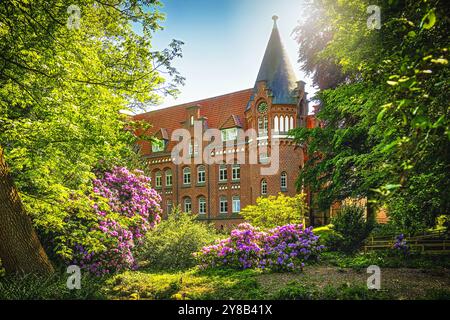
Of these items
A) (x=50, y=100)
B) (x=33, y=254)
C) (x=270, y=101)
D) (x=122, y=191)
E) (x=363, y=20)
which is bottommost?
(x=33, y=254)

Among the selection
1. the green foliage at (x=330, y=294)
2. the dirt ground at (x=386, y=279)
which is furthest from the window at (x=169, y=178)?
the green foliage at (x=330, y=294)

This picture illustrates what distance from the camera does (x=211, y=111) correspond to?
3547cm

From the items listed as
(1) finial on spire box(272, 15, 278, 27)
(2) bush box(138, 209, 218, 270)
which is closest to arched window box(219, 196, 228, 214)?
(1) finial on spire box(272, 15, 278, 27)

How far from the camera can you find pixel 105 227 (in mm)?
10727

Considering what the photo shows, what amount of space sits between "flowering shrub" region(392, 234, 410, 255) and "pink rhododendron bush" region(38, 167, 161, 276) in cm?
897

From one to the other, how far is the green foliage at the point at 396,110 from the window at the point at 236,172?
48.6 feet

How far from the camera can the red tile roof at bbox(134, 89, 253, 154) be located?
1326 inches

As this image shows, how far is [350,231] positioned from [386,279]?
219 inches

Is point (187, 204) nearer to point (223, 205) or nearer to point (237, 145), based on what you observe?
point (223, 205)

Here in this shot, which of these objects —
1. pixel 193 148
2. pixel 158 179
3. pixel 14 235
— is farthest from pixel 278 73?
pixel 14 235

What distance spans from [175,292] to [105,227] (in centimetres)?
287

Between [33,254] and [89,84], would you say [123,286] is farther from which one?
[89,84]

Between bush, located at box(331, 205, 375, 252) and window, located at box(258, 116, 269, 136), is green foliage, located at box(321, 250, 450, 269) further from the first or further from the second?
window, located at box(258, 116, 269, 136)
